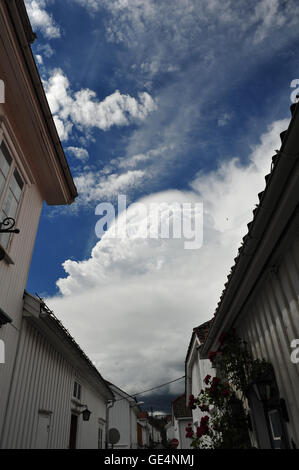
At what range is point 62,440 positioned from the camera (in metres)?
7.43

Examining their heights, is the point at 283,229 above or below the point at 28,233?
below

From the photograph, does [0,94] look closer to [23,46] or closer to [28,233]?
[23,46]

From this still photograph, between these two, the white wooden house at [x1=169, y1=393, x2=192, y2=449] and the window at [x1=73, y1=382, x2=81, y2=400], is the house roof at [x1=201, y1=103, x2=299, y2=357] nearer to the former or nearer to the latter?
the window at [x1=73, y1=382, x2=81, y2=400]

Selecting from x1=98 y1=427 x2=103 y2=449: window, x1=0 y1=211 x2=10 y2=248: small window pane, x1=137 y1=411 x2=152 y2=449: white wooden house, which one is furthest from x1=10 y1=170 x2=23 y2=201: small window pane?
x1=137 y1=411 x2=152 y2=449: white wooden house

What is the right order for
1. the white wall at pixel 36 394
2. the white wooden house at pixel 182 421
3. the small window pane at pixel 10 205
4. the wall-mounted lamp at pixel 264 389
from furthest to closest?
the white wooden house at pixel 182 421, the white wall at pixel 36 394, the small window pane at pixel 10 205, the wall-mounted lamp at pixel 264 389

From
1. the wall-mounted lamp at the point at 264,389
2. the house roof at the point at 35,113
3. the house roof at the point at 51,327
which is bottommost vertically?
the wall-mounted lamp at the point at 264,389

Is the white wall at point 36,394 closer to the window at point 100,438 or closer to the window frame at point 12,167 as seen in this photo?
the window frame at point 12,167

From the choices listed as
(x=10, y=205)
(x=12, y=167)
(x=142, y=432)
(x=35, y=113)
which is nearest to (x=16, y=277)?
(x=10, y=205)

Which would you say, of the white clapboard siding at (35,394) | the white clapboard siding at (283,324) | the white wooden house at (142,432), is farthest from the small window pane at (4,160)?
the white wooden house at (142,432)

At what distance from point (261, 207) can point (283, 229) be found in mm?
380

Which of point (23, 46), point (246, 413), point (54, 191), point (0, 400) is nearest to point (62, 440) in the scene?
point (0, 400)

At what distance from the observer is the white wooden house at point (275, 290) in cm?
275

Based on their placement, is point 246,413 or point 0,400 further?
point 246,413

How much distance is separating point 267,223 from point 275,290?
1006 millimetres
